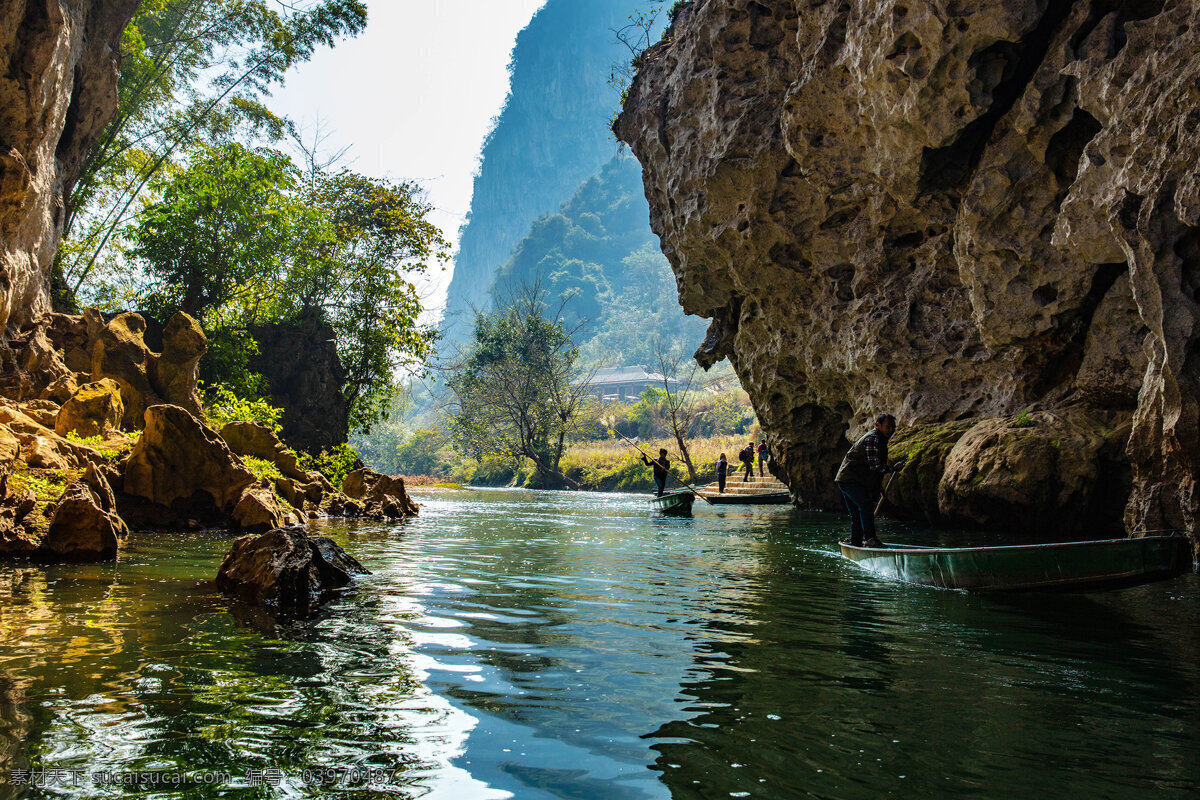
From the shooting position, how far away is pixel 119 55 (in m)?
15.4

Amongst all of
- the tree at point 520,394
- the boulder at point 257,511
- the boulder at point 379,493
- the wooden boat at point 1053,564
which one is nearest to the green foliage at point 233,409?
the boulder at point 379,493

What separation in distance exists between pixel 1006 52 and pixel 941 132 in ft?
4.14

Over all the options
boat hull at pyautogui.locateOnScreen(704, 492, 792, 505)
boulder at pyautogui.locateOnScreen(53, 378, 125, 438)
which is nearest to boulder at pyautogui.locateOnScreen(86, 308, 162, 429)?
boulder at pyautogui.locateOnScreen(53, 378, 125, 438)

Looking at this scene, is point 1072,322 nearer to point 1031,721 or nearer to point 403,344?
point 1031,721

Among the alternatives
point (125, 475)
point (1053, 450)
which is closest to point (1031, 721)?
point (1053, 450)

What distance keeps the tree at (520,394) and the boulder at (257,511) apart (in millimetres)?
30434

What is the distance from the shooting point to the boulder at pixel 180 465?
10.4 meters

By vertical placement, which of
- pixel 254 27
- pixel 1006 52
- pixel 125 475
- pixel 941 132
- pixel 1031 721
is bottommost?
pixel 1031 721

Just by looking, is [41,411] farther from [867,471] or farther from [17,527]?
[867,471]

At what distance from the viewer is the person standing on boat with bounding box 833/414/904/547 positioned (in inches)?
343

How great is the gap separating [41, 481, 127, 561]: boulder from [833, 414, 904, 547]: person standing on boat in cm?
808

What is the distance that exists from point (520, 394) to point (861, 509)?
34.6 meters

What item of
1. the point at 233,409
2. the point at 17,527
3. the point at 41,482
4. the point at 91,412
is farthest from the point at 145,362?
the point at 17,527

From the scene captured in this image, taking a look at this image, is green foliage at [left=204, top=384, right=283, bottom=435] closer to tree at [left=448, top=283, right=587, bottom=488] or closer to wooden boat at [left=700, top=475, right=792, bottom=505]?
wooden boat at [left=700, top=475, right=792, bottom=505]
